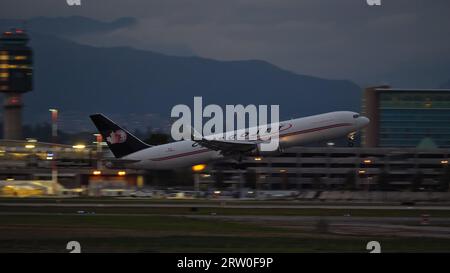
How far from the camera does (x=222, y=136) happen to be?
73750mm

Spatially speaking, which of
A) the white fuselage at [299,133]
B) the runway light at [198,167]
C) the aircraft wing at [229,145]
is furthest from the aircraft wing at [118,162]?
the aircraft wing at [229,145]

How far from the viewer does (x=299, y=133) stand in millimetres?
68188

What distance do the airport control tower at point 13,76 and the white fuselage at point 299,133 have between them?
365ft

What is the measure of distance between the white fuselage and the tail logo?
590cm

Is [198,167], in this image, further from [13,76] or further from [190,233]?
[13,76]

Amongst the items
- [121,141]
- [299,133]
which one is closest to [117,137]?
[121,141]

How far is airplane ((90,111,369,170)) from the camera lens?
68438 millimetres

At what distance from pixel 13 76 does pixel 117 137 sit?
356 feet

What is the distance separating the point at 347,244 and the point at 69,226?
1553cm

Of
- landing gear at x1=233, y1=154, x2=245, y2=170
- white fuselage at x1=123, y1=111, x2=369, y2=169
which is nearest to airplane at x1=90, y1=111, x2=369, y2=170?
white fuselage at x1=123, y1=111, x2=369, y2=169

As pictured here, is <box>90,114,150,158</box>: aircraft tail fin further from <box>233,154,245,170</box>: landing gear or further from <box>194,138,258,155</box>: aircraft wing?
<box>233,154,245,170</box>: landing gear

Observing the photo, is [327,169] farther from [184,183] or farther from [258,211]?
[258,211]
